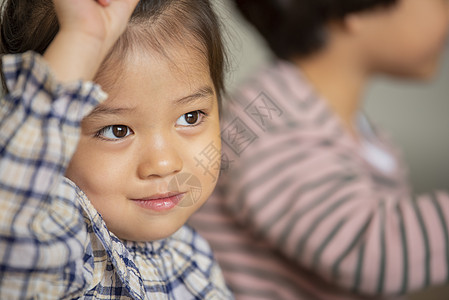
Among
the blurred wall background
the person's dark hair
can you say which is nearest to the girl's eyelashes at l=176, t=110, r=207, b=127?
the person's dark hair

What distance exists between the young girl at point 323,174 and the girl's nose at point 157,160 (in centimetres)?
16

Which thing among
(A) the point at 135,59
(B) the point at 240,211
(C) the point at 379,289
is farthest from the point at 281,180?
(A) the point at 135,59

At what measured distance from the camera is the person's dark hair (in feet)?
3.23

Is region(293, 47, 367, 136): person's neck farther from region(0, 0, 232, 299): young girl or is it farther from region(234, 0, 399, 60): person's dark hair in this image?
region(0, 0, 232, 299): young girl

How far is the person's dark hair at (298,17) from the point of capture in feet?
3.23

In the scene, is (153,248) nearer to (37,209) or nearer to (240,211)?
(37,209)

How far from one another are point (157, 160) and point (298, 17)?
25.5 inches

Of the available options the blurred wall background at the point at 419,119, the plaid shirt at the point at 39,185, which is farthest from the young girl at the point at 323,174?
the blurred wall background at the point at 419,119

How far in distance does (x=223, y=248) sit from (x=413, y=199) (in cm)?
30

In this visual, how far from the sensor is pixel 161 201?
49cm

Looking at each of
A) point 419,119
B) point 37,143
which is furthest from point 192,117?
point 419,119

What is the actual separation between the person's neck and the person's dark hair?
0.07ft

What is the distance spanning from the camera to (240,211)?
86cm

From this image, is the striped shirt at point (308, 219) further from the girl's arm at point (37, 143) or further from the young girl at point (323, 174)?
the girl's arm at point (37, 143)
